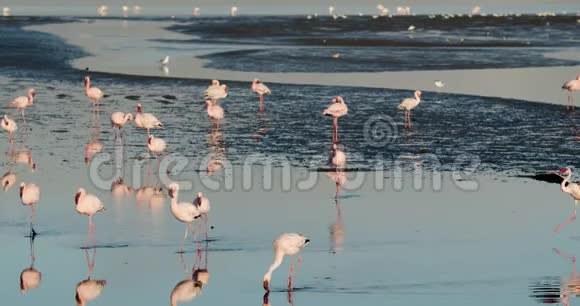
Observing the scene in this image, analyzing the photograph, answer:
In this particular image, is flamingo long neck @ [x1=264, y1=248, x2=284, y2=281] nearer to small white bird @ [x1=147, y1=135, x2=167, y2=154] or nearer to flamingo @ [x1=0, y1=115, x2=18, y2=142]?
small white bird @ [x1=147, y1=135, x2=167, y2=154]

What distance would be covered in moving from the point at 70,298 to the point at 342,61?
35.0 metres

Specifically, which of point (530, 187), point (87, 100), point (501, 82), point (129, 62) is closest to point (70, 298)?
point (530, 187)

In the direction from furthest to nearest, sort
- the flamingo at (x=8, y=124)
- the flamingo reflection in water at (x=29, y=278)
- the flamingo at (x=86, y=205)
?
1. the flamingo at (x=8, y=124)
2. the flamingo at (x=86, y=205)
3. the flamingo reflection in water at (x=29, y=278)

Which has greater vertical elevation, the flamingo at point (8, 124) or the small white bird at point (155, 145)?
the flamingo at point (8, 124)

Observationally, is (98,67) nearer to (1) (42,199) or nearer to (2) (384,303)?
(1) (42,199)

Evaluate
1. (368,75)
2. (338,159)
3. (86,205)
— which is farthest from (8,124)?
(368,75)

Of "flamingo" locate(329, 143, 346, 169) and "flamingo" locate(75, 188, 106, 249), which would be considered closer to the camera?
"flamingo" locate(75, 188, 106, 249)

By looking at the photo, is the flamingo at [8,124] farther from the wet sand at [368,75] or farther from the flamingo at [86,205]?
the wet sand at [368,75]

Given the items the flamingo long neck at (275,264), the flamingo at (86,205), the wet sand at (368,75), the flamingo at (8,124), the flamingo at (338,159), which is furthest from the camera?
the wet sand at (368,75)

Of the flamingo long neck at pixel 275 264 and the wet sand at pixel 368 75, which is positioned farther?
the wet sand at pixel 368 75

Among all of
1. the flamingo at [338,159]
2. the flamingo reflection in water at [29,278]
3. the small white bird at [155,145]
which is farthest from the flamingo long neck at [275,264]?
the small white bird at [155,145]

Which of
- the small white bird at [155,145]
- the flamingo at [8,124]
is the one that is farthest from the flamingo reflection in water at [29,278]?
the flamingo at [8,124]

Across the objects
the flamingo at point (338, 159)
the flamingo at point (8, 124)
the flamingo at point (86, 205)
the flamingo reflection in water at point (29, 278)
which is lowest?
the flamingo reflection in water at point (29, 278)

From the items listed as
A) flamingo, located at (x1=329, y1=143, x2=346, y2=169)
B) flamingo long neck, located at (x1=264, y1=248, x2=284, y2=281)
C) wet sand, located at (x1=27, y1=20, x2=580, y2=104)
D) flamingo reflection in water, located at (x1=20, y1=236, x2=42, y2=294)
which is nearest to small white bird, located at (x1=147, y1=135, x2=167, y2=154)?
flamingo, located at (x1=329, y1=143, x2=346, y2=169)
